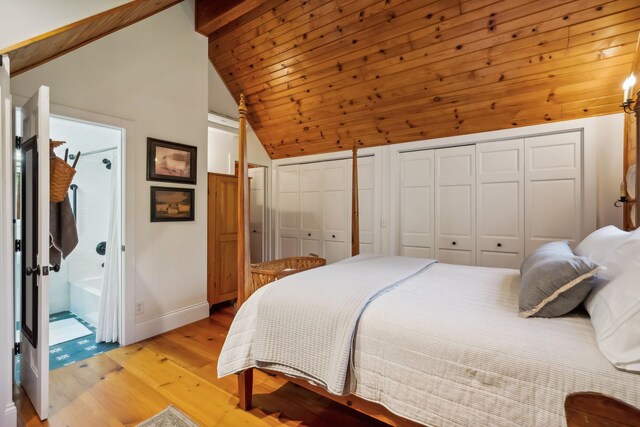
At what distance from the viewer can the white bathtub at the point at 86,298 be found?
3.10m

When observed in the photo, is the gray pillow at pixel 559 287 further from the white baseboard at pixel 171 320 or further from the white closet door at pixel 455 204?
the white baseboard at pixel 171 320

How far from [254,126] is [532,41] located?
3282 mm

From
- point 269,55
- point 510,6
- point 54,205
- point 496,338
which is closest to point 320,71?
point 269,55

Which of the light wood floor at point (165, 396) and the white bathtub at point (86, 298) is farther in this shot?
the white bathtub at point (86, 298)

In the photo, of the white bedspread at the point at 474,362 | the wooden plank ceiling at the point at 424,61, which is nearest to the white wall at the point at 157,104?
the wooden plank ceiling at the point at 424,61

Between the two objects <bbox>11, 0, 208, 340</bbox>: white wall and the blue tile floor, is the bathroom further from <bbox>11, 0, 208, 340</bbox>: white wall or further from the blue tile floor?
<bbox>11, 0, 208, 340</bbox>: white wall

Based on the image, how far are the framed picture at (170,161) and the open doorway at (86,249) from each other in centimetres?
25

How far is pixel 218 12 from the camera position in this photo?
9.36 feet

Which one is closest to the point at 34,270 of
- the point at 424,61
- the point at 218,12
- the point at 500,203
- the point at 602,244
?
the point at 218,12

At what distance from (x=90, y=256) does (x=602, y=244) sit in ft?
15.2

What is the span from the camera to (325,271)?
192 centimetres

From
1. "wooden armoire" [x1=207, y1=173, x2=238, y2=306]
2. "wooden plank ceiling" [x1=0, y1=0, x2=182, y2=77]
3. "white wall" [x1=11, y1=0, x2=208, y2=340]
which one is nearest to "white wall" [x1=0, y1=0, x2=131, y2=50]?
"wooden plank ceiling" [x1=0, y1=0, x2=182, y2=77]

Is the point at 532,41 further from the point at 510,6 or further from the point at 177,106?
the point at 177,106

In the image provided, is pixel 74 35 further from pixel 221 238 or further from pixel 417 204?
pixel 417 204
